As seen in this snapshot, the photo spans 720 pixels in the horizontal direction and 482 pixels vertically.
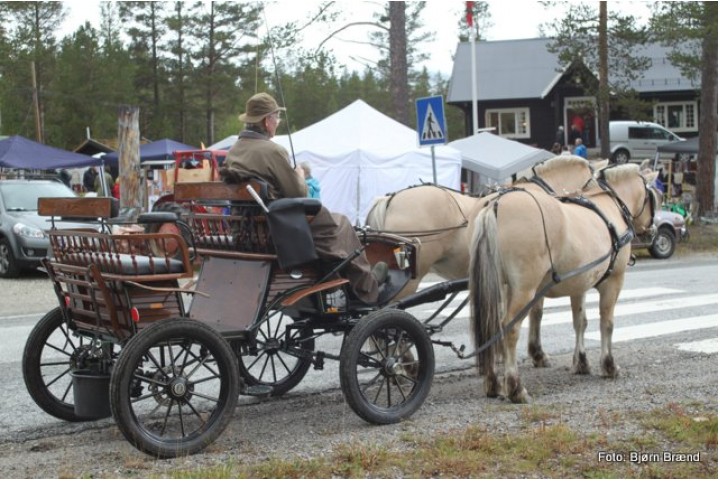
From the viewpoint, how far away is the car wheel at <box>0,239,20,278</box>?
56.8ft

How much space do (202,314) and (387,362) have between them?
1312 millimetres

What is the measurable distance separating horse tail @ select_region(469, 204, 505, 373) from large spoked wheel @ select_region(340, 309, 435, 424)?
2.21 ft

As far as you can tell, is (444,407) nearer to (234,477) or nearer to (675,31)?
(234,477)

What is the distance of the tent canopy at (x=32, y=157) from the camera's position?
80.5 feet

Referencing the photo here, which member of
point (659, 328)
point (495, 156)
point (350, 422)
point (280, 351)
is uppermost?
point (495, 156)

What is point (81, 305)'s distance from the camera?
595cm

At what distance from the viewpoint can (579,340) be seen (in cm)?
833

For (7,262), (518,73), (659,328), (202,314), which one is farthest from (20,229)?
(518,73)

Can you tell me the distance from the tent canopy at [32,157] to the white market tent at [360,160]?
7967 mm

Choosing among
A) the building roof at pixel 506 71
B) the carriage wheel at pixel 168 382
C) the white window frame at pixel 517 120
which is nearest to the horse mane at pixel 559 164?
the carriage wheel at pixel 168 382

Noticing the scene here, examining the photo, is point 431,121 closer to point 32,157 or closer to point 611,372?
point 611,372

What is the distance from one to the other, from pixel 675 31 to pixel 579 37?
378 cm

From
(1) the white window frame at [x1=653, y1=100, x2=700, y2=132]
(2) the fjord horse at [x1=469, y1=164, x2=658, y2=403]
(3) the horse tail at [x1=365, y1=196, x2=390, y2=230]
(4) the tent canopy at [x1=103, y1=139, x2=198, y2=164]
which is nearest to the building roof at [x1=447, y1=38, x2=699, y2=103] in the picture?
(1) the white window frame at [x1=653, y1=100, x2=700, y2=132]

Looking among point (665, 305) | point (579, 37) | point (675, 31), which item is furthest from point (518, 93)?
point (665, 305)
